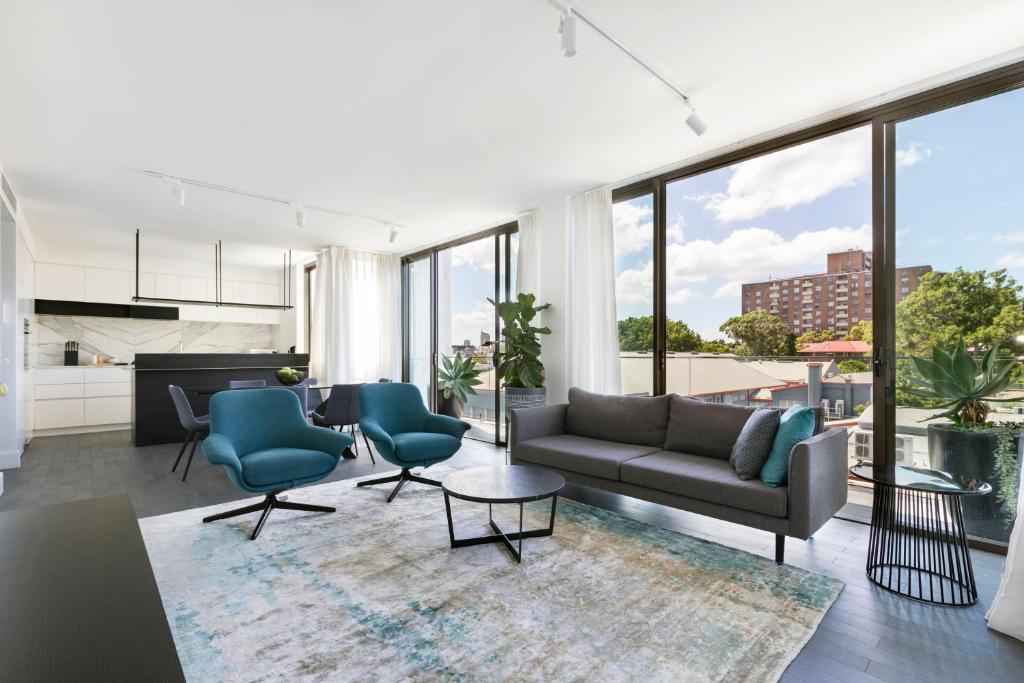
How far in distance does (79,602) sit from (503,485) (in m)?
2.17

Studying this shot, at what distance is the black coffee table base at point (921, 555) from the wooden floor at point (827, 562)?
0.08 meters

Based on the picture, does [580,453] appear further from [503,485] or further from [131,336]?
[131,336]

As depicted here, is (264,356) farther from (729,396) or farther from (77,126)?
(729,396)

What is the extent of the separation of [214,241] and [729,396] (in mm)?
7215

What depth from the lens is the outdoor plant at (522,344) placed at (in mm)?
5129

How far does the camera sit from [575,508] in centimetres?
365

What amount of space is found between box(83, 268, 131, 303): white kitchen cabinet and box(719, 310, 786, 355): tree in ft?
29.5

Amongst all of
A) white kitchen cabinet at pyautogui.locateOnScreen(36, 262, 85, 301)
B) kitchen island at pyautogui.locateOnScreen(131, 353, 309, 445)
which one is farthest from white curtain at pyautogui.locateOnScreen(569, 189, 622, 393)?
white kitchen cabinet at pyautogui.locateOnScreen(36, 262, 85, 301)

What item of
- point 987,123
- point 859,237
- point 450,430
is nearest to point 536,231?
point 450,430

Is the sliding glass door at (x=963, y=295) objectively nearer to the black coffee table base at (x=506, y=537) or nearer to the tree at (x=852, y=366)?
the tree at (x=852, y=366)

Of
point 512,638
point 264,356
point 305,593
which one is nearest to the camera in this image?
point 512,638

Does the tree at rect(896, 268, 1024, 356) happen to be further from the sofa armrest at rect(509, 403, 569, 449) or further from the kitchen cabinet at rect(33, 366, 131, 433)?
the kitchen cabinet at rect(33, 366, 131, 433)

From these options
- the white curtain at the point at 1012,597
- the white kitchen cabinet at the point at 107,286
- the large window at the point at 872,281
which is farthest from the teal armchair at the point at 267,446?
the white kitchen cabinet at the point at 107,286

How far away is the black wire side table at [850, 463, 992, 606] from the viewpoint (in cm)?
236
